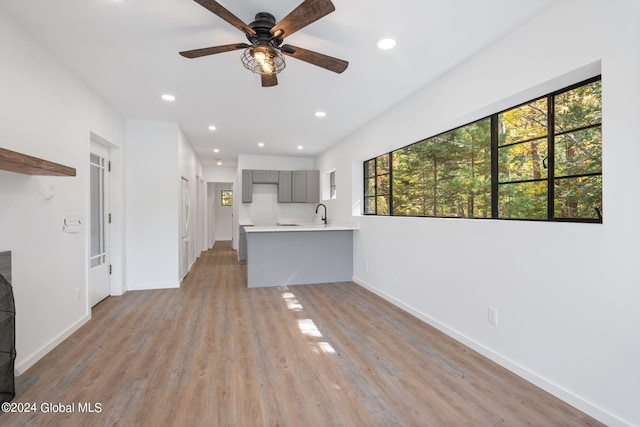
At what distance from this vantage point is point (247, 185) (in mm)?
7031

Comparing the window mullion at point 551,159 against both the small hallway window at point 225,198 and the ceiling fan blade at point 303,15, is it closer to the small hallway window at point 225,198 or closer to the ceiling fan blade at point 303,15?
the ceiling fan blade at point 303,15

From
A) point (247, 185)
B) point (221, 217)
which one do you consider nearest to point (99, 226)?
point (247, 185)

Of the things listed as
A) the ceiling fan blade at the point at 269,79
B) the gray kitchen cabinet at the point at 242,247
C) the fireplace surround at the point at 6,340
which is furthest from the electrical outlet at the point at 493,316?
the gray kitchen cabinet at the point at 242,247

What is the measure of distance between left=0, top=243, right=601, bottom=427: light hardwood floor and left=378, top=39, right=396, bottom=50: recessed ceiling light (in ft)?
8.24

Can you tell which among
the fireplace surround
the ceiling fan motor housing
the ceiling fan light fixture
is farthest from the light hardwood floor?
the ceiling fan motor housing

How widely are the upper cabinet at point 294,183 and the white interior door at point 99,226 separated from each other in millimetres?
3257

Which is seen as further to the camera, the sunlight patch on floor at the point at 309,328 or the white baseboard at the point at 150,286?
the white baseboard at the point at 150,286

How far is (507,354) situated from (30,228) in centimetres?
380

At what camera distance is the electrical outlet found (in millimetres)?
2453

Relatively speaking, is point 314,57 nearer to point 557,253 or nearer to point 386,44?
point 386,44

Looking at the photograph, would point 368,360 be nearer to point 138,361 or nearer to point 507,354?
point 507,354

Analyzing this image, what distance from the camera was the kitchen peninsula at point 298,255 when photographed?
4.80m

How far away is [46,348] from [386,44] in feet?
12.1

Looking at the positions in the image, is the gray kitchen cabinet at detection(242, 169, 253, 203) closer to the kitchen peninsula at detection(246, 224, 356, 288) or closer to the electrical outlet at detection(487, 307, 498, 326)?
the kitchen peninsula at detection(246, 224, 356, 288)
